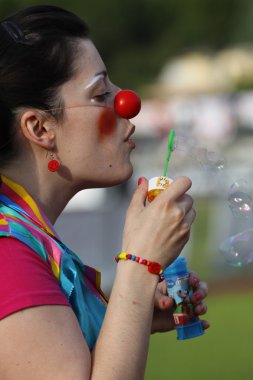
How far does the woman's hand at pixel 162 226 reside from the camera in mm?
2258

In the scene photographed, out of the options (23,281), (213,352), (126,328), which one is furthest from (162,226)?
(213,352)

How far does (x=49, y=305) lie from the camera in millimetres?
2115

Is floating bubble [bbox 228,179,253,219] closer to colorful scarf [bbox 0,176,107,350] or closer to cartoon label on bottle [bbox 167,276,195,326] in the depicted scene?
cartoon label on bottle [bbox 167,276,195,326]

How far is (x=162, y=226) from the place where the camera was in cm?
227

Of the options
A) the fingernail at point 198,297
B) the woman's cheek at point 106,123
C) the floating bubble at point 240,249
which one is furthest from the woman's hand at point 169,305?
the woman's cheek at point 106,123

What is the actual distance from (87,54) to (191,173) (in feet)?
58.2

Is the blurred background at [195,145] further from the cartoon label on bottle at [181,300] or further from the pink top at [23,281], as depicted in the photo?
the pink top at [23,281]

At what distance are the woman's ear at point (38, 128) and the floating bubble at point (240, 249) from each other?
913mm

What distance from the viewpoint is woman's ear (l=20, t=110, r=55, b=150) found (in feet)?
8.11

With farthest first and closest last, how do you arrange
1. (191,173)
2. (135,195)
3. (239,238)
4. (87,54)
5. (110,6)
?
(110,6) < (191,173) < (239,238) < (87,54) < (135,195)

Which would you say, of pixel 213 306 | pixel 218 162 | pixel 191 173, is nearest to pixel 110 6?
pixel 191 173

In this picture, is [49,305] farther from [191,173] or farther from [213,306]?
[191,173]

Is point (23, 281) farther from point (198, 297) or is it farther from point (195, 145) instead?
point (195, 145)

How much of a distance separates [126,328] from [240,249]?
1.04 metres
